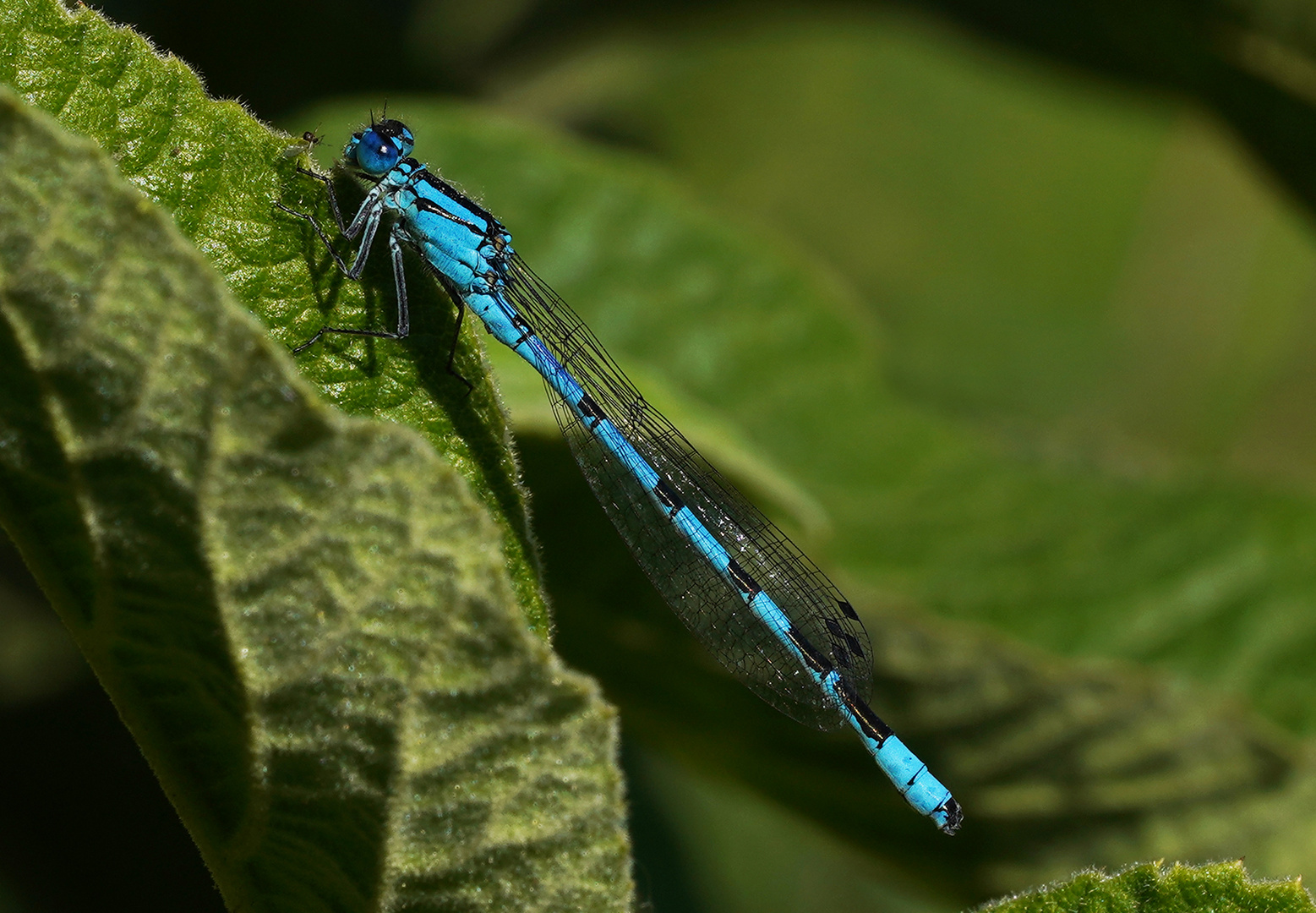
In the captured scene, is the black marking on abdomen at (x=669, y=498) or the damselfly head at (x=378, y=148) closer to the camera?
the damselfly head at (x=378, y=148)

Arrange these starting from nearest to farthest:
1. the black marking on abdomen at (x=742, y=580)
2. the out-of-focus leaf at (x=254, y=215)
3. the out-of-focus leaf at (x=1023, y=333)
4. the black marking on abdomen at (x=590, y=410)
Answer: the out-of-focus leaf at (x=254, y=215), the black marking on abdomen at (x=590, y=410), the black marking on abdomen at (x=742, y=580), the out-of-focus leaf at (x=1023, y=333)

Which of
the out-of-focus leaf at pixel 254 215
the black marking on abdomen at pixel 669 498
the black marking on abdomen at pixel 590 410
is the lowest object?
the out-of-focus leaf at pixel 254 215

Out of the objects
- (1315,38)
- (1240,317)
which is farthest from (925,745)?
(1240,317)

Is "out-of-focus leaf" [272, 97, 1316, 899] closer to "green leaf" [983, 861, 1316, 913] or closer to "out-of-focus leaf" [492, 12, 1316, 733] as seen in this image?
"out-of-focus leaf" [492, 12, 1316, 733]

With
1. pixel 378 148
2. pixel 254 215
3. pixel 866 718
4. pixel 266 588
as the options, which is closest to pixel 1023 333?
pixel 866 718

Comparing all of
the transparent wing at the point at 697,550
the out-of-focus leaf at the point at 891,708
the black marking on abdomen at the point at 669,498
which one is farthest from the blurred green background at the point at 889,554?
the black marking on abdomen at the point at 669,498

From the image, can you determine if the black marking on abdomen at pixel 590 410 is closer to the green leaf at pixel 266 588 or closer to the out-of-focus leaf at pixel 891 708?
the out-of-focus leaf at pixel 891 708

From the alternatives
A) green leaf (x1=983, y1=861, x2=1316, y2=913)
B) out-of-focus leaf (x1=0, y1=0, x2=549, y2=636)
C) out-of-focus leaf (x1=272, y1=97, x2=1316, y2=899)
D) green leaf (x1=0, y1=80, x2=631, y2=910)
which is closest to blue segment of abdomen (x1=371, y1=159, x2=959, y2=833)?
out-of-focus leaf (x1=272, y1=97, x2=1316, y2=899)
